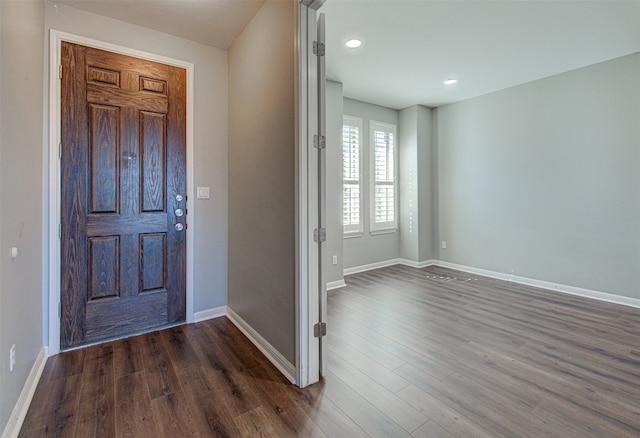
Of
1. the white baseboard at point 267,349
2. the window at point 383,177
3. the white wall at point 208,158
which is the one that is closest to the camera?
the white baseboard at point 267,349

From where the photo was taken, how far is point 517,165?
4.32 meters

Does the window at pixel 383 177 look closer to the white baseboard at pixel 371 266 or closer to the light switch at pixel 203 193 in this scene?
the white baseboard at pixel 371 266

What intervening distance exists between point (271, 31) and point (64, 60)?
5.34 feet

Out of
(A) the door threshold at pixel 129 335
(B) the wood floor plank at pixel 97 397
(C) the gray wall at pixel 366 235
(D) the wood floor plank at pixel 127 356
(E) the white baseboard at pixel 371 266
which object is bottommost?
(B) the wood floor plank at pixel 97 397

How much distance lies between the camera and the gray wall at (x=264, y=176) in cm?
204

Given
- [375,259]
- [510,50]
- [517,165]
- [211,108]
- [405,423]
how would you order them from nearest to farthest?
[405,423] < [211,108] < [510,50] < [517,165] < [375,259]

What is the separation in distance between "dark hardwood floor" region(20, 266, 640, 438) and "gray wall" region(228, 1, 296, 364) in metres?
0.36

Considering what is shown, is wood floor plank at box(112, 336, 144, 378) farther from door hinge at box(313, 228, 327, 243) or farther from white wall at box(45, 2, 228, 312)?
door hinge at box(313, 228, 327, 243)

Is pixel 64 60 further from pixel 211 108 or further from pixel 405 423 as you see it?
pixel 405 423

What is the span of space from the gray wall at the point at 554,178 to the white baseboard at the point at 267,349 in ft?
12.6

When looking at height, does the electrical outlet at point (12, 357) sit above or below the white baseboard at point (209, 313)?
above

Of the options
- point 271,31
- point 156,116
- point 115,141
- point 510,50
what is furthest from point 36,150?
point 510,50

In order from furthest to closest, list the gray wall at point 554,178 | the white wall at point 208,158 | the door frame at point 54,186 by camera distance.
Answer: the gray wall at point 554,178 → the white wall at point 208,158 → the door frame at point 54,186

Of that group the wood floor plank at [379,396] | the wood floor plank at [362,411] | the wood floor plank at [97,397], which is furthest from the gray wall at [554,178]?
the wood floor plank at [97,397]
